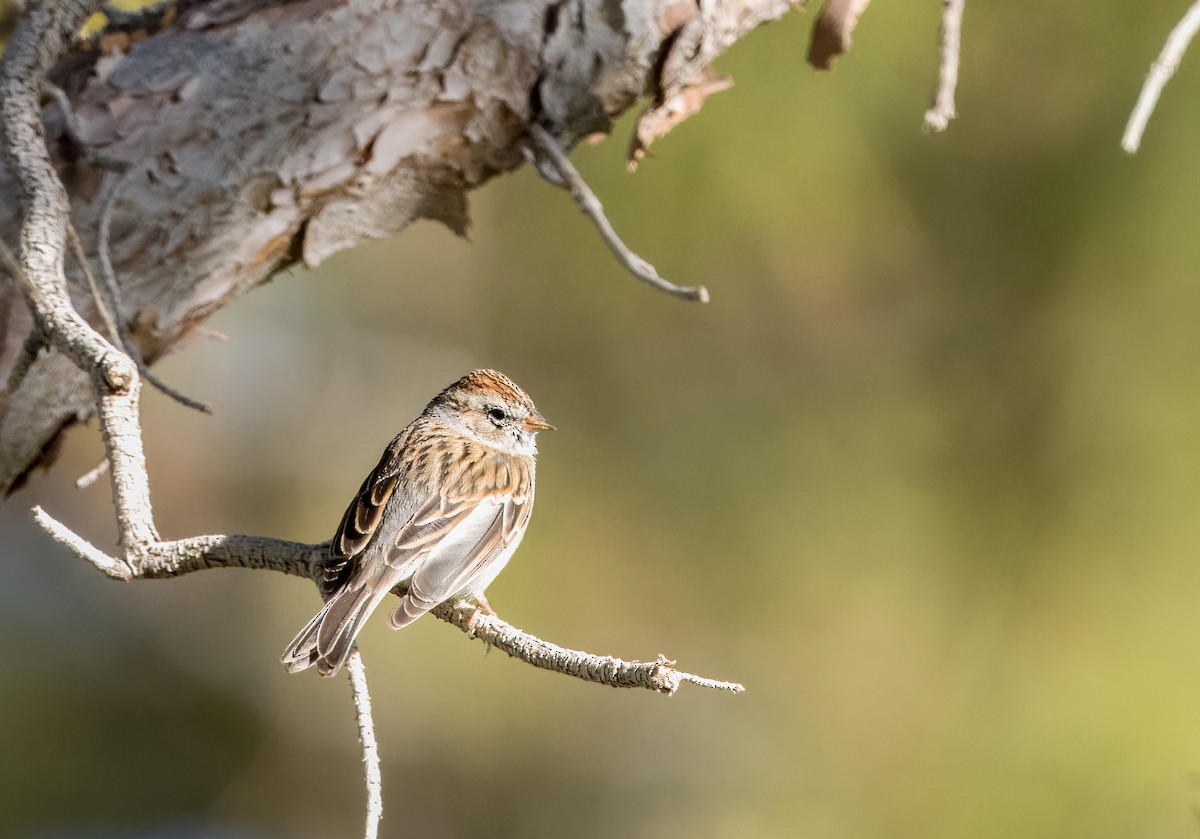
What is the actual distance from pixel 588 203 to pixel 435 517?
0.76 metres

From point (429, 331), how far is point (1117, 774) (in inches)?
123

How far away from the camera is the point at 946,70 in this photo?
1929 mm

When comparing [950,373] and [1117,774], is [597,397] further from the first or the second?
[1117,774]

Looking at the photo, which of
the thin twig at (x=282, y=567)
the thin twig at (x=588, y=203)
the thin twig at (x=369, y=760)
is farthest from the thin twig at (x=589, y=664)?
the thin twig at (x=588, y=203)

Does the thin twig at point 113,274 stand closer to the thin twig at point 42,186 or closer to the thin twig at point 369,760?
the thin twig at point 42,186

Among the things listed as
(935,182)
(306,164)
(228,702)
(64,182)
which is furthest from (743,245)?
(228,702)

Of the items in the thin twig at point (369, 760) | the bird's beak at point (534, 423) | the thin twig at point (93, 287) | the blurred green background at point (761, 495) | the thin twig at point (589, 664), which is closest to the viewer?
the thin twig at point (589, 664)

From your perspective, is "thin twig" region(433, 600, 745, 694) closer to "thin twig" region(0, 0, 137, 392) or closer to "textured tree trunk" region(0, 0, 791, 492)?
"thin twig" region(0, 0, 137, 392)

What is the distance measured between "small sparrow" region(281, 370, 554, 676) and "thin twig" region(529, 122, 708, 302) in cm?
68

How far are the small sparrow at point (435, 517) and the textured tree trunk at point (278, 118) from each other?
21.3 inches

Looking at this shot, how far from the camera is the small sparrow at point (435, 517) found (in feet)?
7.12

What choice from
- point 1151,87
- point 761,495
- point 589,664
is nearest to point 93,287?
point 589,664

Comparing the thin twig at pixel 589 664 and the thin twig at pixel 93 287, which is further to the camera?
the thin twig at pixel 93 287

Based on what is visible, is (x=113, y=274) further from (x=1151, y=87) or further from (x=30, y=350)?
(x=1151, y=87)
